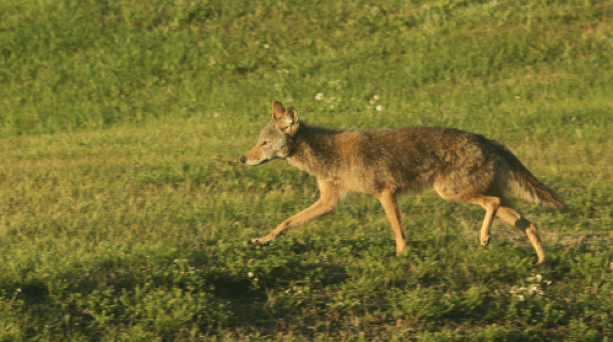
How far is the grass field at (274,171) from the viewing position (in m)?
5.50

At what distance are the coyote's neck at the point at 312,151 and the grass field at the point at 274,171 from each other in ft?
2.34

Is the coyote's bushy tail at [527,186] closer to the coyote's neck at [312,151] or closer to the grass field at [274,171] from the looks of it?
the grass field at [274,171]

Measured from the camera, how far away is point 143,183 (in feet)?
28.7

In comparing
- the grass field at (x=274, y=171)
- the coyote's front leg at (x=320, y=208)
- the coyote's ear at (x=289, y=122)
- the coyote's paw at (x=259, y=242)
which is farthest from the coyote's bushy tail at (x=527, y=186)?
the coyote's paw at (x=259, y=242)

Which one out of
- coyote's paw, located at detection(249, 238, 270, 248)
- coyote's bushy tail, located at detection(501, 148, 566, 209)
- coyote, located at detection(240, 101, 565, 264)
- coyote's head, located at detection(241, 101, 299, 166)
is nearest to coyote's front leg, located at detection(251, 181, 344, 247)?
coyote, located at detection(240, 101, 565, 264)

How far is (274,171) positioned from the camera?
9.18 meters

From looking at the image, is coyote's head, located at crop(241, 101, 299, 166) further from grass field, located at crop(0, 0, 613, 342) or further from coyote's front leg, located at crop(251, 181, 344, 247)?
grass field, located at crop(0, 0, 613, 342)

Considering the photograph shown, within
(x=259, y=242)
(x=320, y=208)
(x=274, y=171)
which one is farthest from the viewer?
(x=274, y=171)

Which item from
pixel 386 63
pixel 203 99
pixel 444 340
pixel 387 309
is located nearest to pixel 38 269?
pixel 387 309

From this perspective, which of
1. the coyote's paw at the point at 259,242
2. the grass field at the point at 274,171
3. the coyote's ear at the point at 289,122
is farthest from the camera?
the coyote's ear at the point at 289,122

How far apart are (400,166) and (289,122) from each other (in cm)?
117

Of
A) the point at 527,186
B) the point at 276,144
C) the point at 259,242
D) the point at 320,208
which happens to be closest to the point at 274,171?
the point at 276,144

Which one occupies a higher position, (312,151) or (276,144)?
(276,144)

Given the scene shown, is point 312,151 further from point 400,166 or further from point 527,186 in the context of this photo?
point 527,186
